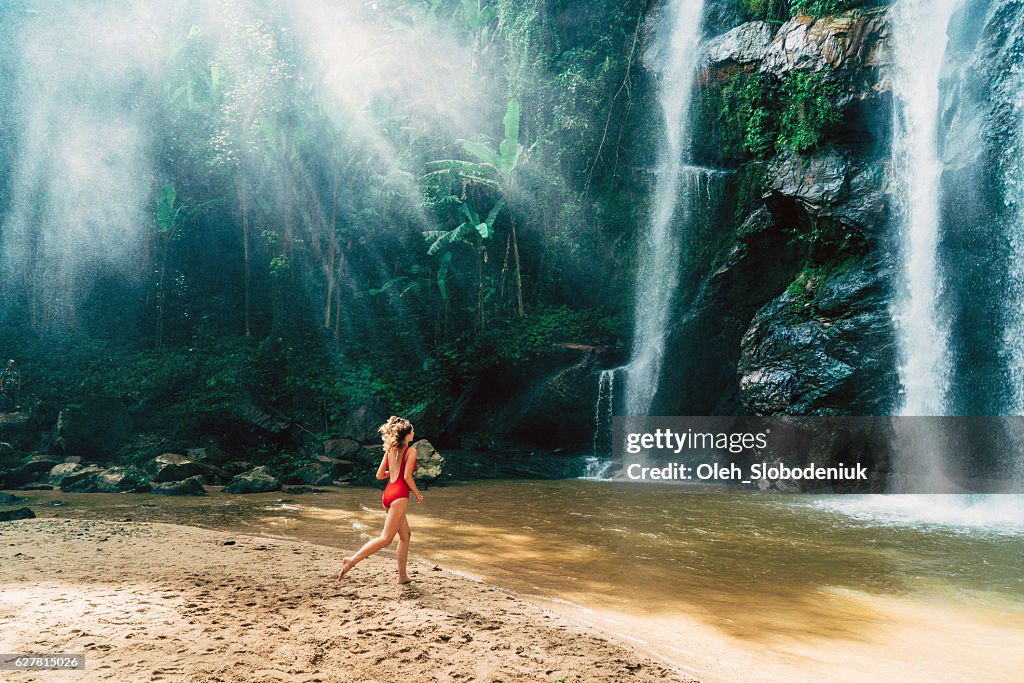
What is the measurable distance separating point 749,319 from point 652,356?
2540 millimetres

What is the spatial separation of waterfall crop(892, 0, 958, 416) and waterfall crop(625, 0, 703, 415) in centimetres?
498

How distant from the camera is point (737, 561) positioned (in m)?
6.17

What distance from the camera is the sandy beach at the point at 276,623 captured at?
3.25 meters

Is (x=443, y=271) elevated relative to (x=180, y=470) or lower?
elevated

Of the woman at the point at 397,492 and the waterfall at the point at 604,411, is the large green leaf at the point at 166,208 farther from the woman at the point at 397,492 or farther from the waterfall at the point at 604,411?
the woman at the point at 397,492

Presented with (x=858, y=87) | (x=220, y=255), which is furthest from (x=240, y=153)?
(x=858, y=87)

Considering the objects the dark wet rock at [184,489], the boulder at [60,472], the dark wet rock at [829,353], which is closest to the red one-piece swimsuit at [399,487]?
the dark wet rock at [184,489]

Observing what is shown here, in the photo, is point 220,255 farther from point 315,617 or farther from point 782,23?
point 315,617

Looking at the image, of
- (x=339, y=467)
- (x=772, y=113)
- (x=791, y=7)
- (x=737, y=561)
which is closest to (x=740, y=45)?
(x=791, y=7)

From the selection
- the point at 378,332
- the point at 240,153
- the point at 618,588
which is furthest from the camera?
the point at 378,332

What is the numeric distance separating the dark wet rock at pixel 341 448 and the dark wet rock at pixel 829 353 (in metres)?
8.93

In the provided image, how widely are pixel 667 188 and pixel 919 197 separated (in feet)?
19.8

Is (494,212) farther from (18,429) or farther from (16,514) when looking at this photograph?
(18,429)

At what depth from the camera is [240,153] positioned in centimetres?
1930
